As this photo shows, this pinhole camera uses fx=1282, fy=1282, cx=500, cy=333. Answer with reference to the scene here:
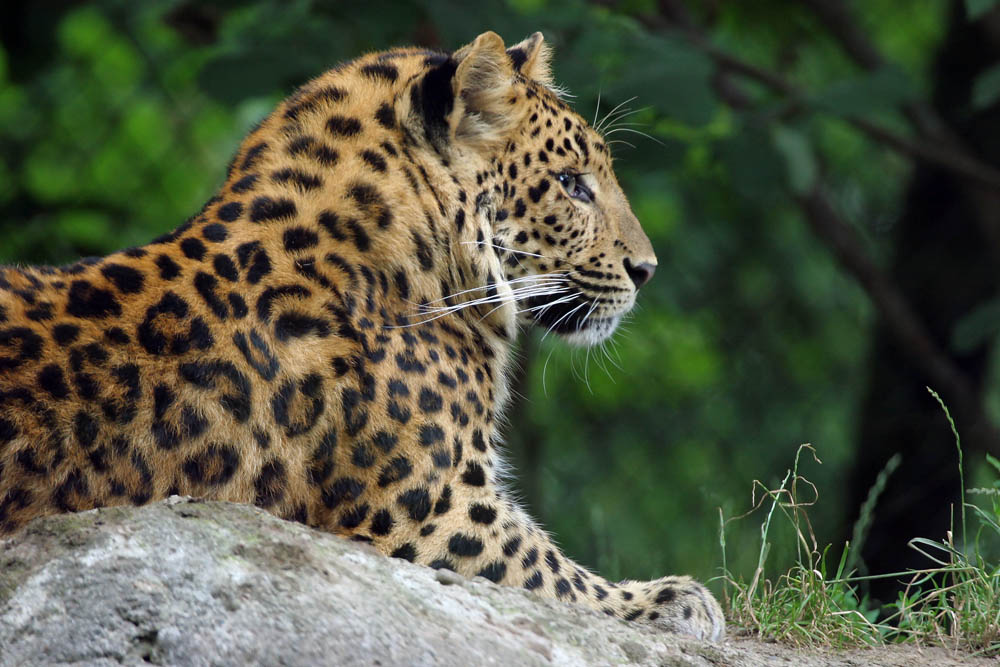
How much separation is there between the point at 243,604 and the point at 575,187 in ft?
9.41

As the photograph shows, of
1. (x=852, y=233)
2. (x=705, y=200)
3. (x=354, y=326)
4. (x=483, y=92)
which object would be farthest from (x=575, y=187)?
(x=852, y=233)

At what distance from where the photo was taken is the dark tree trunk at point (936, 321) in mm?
10906

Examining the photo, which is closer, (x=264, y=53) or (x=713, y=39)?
(x=264, y=53)

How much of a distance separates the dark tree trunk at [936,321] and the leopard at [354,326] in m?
6.11

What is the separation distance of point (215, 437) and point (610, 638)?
1514 millimetres

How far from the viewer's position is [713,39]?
10812 millimetres

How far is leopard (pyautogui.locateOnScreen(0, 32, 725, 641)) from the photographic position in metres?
4.30

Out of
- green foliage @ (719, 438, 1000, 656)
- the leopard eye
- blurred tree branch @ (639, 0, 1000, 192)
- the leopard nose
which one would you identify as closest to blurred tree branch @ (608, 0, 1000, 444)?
blurred tree branch @ (639, 0, 1000, 192)

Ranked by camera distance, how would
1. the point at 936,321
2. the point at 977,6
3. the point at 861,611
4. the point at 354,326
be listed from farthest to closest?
the point at 936,321 < the point at 977,6 < the point at 861,611 < the point at 354,326

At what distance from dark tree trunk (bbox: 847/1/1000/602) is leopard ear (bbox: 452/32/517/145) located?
640 centimetres

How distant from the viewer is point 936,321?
Result: 11.7 meters

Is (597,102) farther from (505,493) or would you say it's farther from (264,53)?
(505,493)

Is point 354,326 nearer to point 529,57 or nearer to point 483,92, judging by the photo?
point 483,92

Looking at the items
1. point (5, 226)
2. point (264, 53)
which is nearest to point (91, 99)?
point (5, 226)
